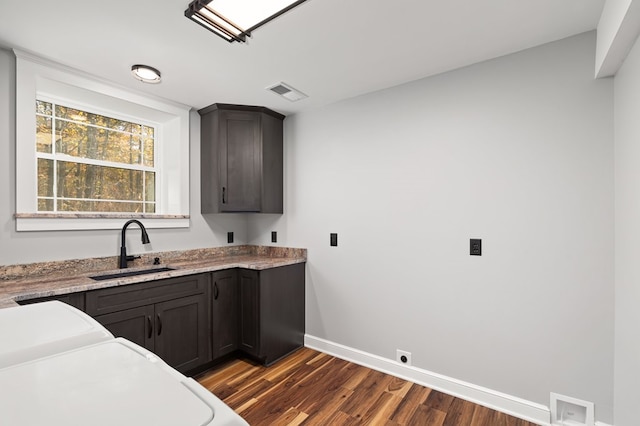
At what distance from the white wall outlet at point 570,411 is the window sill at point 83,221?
3131 mm

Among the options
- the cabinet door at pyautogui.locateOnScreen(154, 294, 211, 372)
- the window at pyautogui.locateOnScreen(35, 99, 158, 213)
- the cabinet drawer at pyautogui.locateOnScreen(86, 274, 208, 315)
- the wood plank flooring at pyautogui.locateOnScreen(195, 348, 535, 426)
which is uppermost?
the window at pyautogui.locateOnScreen(35, 99, 158, 213)

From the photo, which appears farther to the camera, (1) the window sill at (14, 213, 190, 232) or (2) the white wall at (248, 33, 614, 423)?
(1) the window sill at (14, 213, 190, 232)

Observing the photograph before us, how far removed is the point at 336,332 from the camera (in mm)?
2840

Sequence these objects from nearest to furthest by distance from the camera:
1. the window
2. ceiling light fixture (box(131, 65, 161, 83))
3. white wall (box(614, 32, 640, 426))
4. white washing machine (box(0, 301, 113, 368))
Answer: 1. white washing machine (box(0, 301, 113, 368))
2. white wall (box(614, 32, 640, 426))
3. ceiling light fixture (box(131, 65, 161, 83))
4. the window

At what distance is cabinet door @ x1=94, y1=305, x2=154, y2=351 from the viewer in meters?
1.98

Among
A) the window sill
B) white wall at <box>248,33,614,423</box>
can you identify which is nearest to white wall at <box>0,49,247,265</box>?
the window sill

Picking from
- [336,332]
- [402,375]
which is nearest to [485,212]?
[402,375]

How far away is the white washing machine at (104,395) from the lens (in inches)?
21.8

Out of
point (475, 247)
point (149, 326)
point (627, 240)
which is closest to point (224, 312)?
point (149, 326)

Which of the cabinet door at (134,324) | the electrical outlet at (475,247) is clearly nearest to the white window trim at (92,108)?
the cabinet door at (134,324)

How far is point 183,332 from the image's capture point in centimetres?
236

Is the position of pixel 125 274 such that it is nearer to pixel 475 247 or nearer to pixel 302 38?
pixel 302 38

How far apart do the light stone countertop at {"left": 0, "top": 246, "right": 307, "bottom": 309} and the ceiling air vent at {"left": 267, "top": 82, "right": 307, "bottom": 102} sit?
1434 millimetres

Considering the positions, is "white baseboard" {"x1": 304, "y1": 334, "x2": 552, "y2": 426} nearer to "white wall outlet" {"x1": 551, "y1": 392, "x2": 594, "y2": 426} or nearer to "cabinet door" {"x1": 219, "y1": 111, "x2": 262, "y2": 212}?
"white wall outlet" {"x1": 551, "y1": 392, "x2": 594, "y2": 426}
